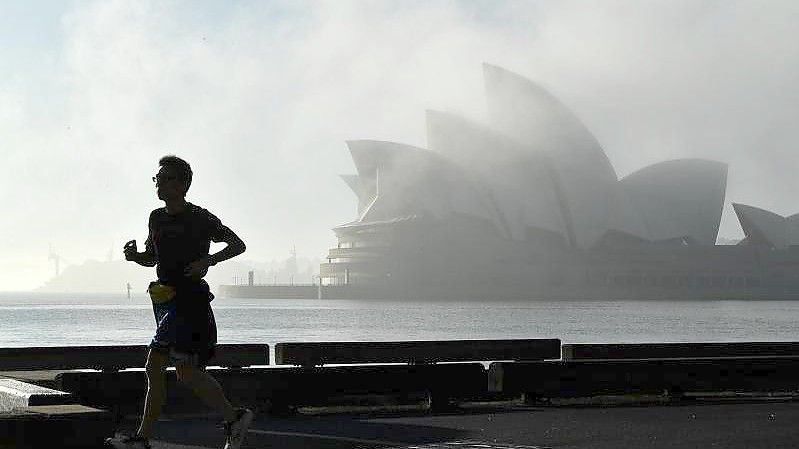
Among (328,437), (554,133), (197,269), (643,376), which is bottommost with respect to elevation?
(328,437)

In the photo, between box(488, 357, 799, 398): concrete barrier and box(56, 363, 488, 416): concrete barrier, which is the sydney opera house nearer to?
box(488, 357, 799, 398): concrete barrier

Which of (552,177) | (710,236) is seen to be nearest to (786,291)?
(710,236)

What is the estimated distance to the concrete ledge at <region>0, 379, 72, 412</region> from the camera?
7078 mm

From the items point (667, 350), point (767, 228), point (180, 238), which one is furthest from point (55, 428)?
point (767, 228)

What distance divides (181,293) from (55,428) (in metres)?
1.04

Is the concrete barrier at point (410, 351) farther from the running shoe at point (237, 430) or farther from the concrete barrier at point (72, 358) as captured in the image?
the running shoe at point (237, 430)

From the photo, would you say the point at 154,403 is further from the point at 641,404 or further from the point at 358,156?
the point at 358,156

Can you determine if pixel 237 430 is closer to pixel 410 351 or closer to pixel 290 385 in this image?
pixel 290 385

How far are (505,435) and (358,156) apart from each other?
12433 centimetres

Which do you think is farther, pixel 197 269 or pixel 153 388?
pixel 153 388

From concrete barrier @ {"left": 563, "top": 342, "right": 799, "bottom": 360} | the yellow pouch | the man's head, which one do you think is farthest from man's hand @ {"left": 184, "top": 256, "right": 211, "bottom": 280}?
concrete barrier @ {"left": 563, "top": 342, "right": 799, "bottom": 360}

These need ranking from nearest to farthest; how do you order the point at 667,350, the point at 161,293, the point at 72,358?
1. the point at 161,293
2. the point at 72,358
3. the point at 667,350

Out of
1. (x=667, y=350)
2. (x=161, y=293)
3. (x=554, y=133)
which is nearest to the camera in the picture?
(x=161, y=293)

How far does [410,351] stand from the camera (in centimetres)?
1512
